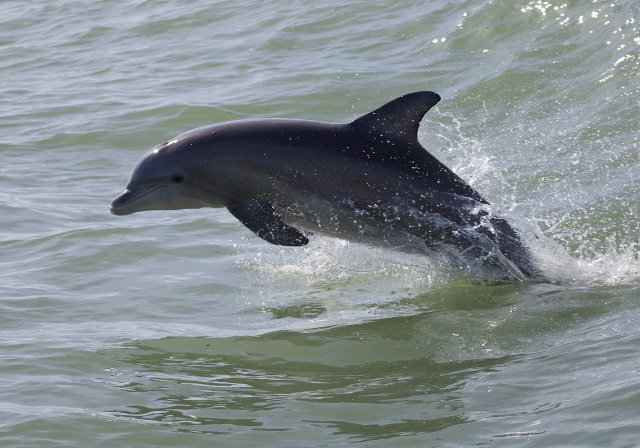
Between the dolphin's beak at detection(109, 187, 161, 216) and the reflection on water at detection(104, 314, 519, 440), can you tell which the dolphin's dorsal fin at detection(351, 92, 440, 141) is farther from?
the dolphin's beak at detection(109, 187, 161, 216)

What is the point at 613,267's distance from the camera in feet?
28.8

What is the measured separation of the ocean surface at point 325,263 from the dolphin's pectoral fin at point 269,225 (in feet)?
2.30

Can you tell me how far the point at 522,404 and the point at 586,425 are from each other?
20.7 inches

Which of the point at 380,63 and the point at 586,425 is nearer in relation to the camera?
the point at 586,425

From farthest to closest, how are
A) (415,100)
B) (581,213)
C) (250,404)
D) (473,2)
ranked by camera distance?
(473,2)
(581,213)
(415,100)
(250,404)

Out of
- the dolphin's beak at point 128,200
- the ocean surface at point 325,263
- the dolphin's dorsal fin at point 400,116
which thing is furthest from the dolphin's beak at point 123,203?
the dolphin's dorsal fin at point 400,116

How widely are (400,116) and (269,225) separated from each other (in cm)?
136

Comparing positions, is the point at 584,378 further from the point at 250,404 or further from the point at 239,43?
the point at 239,43

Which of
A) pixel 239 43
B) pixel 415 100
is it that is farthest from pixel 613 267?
pixel 239 43

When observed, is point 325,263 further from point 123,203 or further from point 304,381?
point 304,381

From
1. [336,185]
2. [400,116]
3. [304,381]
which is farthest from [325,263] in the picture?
[304,381]

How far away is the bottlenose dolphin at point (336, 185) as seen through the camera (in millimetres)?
8352

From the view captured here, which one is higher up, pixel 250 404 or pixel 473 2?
pixel 473 2

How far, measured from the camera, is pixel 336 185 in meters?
8.42
